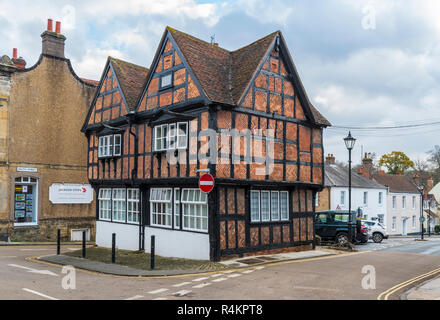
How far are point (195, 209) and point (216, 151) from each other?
9.19 ft

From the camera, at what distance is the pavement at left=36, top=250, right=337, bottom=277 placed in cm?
1357

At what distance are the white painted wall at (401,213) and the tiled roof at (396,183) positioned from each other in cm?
67

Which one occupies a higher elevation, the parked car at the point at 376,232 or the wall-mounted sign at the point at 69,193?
the wall-mounted sign at the point at 69,193

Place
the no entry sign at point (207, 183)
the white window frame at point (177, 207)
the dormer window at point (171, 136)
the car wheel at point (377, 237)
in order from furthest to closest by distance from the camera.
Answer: the car wheel at point (377, 237)
the white window frame at point (177, 207)
the dormer window at point (171, 136)
the no entry sign at point (207, 183)

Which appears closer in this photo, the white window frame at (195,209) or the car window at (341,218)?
the white window frame at (195,209)

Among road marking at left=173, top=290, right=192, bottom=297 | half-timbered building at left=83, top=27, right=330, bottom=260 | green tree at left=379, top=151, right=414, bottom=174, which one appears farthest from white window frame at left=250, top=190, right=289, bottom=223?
green tree at left=379, top=151, right=414, bottom=174

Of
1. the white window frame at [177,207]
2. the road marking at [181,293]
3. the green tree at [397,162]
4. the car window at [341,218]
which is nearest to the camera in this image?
the road marking at [181,293]

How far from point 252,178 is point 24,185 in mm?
17219

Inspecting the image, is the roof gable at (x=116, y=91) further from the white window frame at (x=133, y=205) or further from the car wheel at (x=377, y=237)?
the car wheel at (x=377, y=237)

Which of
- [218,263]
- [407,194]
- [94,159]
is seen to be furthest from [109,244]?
[407,194]

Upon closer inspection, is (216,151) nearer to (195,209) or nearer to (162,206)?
(195,209)

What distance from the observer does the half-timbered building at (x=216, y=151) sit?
16.3 m

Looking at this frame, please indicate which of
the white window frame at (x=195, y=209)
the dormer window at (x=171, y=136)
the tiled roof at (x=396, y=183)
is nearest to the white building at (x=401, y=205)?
the tiled roof at (x=396, y=183)
